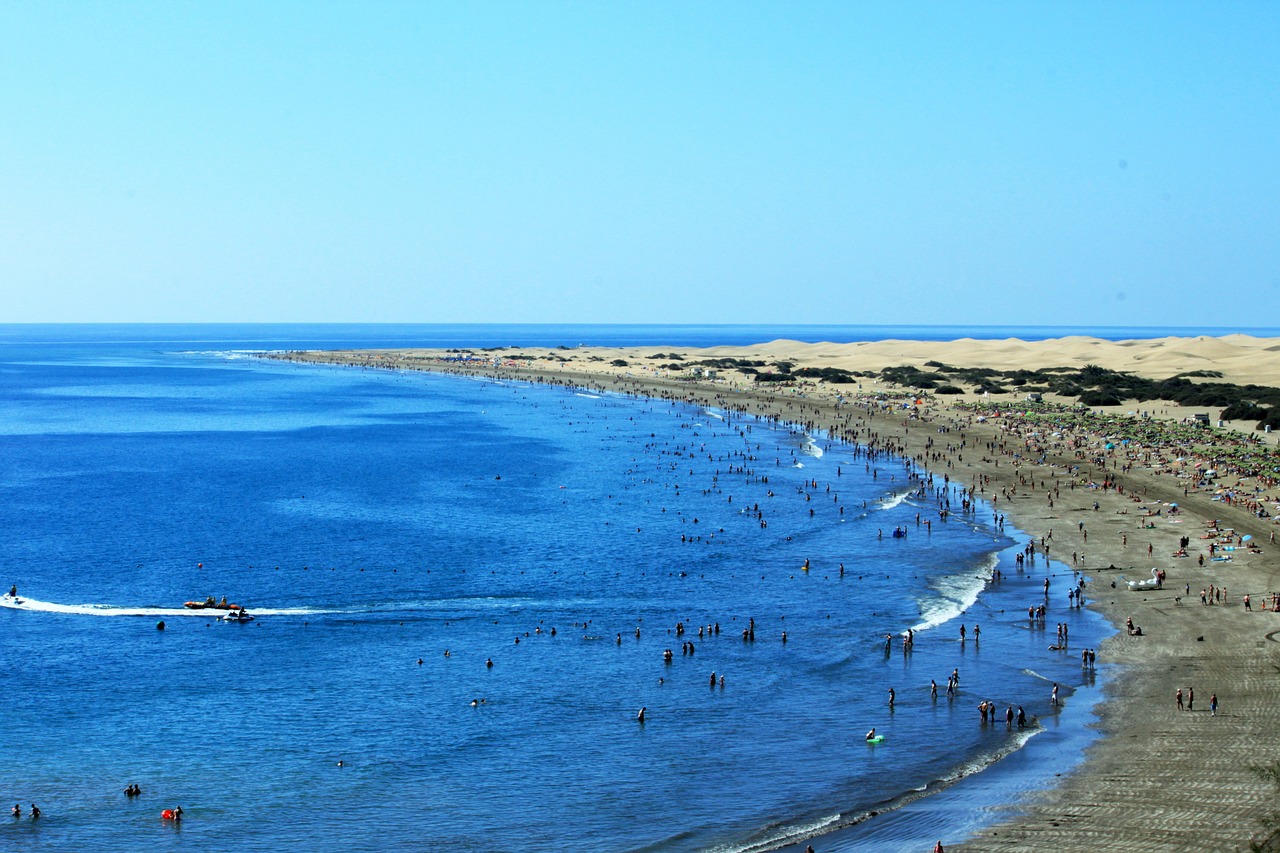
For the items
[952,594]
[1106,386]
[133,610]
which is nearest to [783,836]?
[952,594]

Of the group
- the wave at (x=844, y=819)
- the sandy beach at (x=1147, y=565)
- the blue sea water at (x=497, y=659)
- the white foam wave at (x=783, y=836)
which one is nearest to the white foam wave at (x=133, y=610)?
the blue sea water at (x=497, y=659)

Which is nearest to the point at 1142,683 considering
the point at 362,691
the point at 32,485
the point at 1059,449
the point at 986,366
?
the point at 362,691

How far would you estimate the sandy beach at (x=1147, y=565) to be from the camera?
1224 inches

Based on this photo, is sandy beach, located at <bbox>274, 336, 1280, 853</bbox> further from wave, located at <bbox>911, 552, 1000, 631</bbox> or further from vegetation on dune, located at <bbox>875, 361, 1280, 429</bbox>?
wave, located at <bbox>911, 552, 1000, 631</bbox>

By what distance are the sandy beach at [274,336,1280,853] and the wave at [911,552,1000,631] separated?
554cm

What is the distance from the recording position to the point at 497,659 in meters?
47.0

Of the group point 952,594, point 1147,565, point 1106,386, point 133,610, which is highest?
point 1106,386

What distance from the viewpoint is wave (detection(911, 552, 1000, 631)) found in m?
52.2

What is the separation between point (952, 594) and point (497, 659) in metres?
24.6

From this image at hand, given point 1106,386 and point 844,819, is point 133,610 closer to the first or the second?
point 844,819

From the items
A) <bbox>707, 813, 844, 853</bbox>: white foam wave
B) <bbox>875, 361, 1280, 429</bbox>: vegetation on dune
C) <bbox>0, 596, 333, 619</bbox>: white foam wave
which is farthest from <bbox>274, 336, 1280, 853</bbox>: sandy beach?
<bbox>0, 596, 333, 619</bbox>: white foam wave

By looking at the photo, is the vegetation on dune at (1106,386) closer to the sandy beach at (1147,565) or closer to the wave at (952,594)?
the sandy beach at (1147,565)

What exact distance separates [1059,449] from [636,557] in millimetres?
55662

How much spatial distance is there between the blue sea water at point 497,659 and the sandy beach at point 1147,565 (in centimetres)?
343
